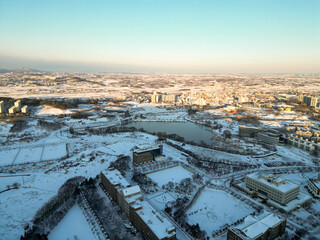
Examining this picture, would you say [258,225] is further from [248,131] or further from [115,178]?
[248,131]

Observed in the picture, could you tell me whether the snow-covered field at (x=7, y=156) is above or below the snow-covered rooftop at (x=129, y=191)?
below

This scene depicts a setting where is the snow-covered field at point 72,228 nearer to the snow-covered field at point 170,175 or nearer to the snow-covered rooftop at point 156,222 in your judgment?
the snow-covered rooftop at point 156,222

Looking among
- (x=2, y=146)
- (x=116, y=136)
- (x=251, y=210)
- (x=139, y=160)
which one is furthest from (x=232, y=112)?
(x=2, y=146)

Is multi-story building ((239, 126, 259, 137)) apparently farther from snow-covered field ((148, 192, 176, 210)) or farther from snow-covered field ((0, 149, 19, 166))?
snow-covered field ((0, 149, 19, 166))

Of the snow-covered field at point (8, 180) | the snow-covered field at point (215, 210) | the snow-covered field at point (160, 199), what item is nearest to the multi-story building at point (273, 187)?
the snow-covered field at point (215, 210)

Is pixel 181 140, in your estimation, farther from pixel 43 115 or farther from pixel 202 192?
pixel 43 115
